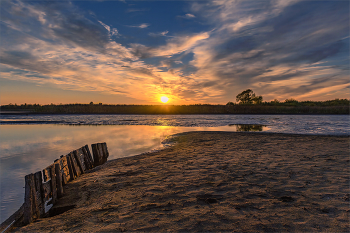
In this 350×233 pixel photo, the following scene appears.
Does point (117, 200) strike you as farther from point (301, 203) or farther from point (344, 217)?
point (344, 217)

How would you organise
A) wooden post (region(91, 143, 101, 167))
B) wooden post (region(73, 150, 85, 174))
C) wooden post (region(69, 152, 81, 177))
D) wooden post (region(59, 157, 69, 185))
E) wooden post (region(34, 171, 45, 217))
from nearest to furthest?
wooden post (region(34, 171, 45, 217)) < wooden post (region(59, 157, 69, 185)) < wooden post (region(69, 152, 81, 177)) < wooden post (region(73, 150, 85, 174)) < wooden post (region(91, 143, 101, 167))

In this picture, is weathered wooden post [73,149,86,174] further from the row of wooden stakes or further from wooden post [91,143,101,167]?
wooden post [91,143,101,167]

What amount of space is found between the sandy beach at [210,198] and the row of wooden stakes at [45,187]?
0.94 ft

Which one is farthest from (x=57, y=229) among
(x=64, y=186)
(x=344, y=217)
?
(x=344, y=217)

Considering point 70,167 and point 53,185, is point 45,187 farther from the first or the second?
point 70,167

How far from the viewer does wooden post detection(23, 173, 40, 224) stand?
420cm

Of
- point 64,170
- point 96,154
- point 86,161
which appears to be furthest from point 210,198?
point 96,154

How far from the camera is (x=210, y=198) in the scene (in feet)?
14.7

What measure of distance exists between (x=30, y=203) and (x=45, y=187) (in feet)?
2.24

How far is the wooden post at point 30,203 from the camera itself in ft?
13.8

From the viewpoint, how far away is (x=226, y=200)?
4.36 meters

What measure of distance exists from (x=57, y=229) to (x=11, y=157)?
965cm

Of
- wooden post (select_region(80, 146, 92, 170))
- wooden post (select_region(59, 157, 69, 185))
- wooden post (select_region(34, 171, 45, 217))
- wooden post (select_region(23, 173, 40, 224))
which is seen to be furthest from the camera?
wooden post (select_region(80, 146, 92, 170))

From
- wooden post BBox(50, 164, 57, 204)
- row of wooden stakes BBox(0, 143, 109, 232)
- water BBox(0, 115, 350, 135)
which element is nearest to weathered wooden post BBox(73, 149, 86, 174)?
row of wooden stakes BBox(0, 143, 109, 232)
